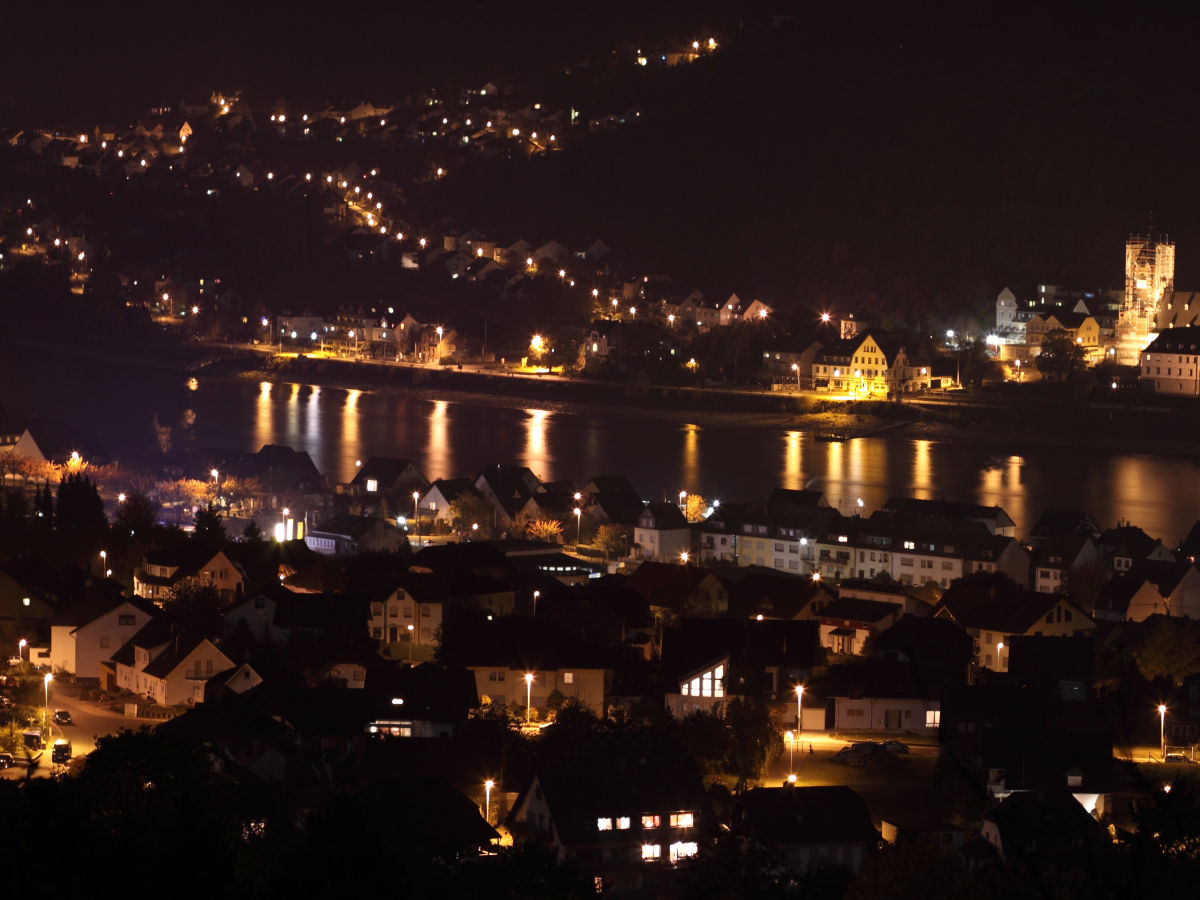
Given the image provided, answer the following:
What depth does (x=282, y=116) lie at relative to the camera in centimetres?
3134

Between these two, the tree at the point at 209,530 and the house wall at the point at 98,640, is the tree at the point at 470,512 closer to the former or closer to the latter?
the tree at the point at 209,530

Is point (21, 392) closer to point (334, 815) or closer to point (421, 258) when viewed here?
point (421, 258)

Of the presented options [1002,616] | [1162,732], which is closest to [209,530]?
[1002,616]

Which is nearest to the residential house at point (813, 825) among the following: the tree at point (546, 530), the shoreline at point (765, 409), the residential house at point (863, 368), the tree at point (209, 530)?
the tree at point (209, 530)

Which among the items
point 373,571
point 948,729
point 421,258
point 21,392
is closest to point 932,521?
point 373,571

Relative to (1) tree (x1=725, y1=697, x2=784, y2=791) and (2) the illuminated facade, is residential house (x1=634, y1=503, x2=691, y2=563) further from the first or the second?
(2) the illuminated facade

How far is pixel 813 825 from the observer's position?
4.16 meters

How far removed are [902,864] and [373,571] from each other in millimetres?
3936

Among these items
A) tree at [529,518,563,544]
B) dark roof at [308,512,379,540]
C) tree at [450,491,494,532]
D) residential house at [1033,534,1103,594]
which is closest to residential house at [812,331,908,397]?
tree at [450,491,494,532]

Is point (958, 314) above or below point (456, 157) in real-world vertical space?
below

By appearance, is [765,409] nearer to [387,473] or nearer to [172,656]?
[387,473]

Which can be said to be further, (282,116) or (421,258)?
(282,116)

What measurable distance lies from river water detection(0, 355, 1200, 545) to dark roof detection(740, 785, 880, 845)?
19.9 ft

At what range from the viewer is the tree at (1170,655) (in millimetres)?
6090
